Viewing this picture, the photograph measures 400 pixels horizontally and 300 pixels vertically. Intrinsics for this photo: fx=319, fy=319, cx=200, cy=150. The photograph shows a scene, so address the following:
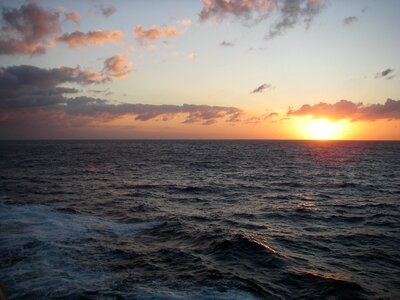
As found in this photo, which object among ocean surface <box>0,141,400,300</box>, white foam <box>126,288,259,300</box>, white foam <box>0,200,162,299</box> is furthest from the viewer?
ocean surface <box>0,141,400,300</box>

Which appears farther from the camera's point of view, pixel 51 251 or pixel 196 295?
pixel 51 251

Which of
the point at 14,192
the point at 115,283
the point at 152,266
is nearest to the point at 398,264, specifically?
the point at 152,266

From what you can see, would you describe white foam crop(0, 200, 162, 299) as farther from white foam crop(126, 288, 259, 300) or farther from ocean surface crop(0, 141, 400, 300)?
white foam crop(126, 288, 259, 300)

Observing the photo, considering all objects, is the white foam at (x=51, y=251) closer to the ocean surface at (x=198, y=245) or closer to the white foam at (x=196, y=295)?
the ocean surface at (x=198, y=245)

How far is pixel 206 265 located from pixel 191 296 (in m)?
2.94

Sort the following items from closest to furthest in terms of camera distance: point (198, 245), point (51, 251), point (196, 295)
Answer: point (196, 295), point (51, 251), point (198, 245)

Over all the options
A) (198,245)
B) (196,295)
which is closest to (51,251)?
(198,245)

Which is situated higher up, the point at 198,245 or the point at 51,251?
the point at 51,251

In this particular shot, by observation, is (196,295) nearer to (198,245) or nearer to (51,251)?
(198,245)

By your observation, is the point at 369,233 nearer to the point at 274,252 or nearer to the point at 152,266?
the point at 274,252

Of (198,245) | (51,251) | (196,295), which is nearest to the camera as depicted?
(196,295)

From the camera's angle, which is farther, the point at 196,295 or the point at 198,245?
the point at 198,245

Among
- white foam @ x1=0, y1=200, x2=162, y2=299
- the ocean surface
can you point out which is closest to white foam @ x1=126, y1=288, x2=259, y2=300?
the ocean surface

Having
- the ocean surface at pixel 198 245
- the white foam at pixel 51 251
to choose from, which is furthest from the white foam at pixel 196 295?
the white foam at pixel 51 251
